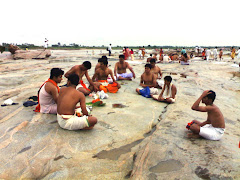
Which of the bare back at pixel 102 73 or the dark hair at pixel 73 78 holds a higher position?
the dark hair at pixel 73 78

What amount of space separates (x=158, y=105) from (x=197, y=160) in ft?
8.47

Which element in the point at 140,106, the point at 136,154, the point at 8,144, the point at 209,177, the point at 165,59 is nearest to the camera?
the point at 209,177

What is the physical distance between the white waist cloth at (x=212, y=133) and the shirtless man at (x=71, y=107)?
6.24 ft

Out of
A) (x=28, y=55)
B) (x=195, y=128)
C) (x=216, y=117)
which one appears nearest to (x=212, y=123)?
(x=216, y=117)

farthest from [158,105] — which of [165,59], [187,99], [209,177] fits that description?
[165,59]

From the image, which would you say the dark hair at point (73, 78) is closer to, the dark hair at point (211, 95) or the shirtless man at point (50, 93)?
the shirtless man at point (50, 93)

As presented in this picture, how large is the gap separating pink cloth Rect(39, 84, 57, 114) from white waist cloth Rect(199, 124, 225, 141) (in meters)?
2.98

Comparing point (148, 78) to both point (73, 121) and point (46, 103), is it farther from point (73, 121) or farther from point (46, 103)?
point (73, 121)

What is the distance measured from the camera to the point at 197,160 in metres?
2.38

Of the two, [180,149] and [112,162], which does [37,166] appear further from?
[180,149]

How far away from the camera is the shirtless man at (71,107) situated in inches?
117

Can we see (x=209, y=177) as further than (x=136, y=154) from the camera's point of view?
No

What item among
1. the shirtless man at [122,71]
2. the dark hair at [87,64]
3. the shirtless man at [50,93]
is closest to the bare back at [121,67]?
the shirtless man at [122,71]

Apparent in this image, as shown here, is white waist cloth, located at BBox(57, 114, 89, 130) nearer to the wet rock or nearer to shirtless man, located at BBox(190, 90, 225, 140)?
shirtless man, located at BBox(190, 90, 225, 140)
